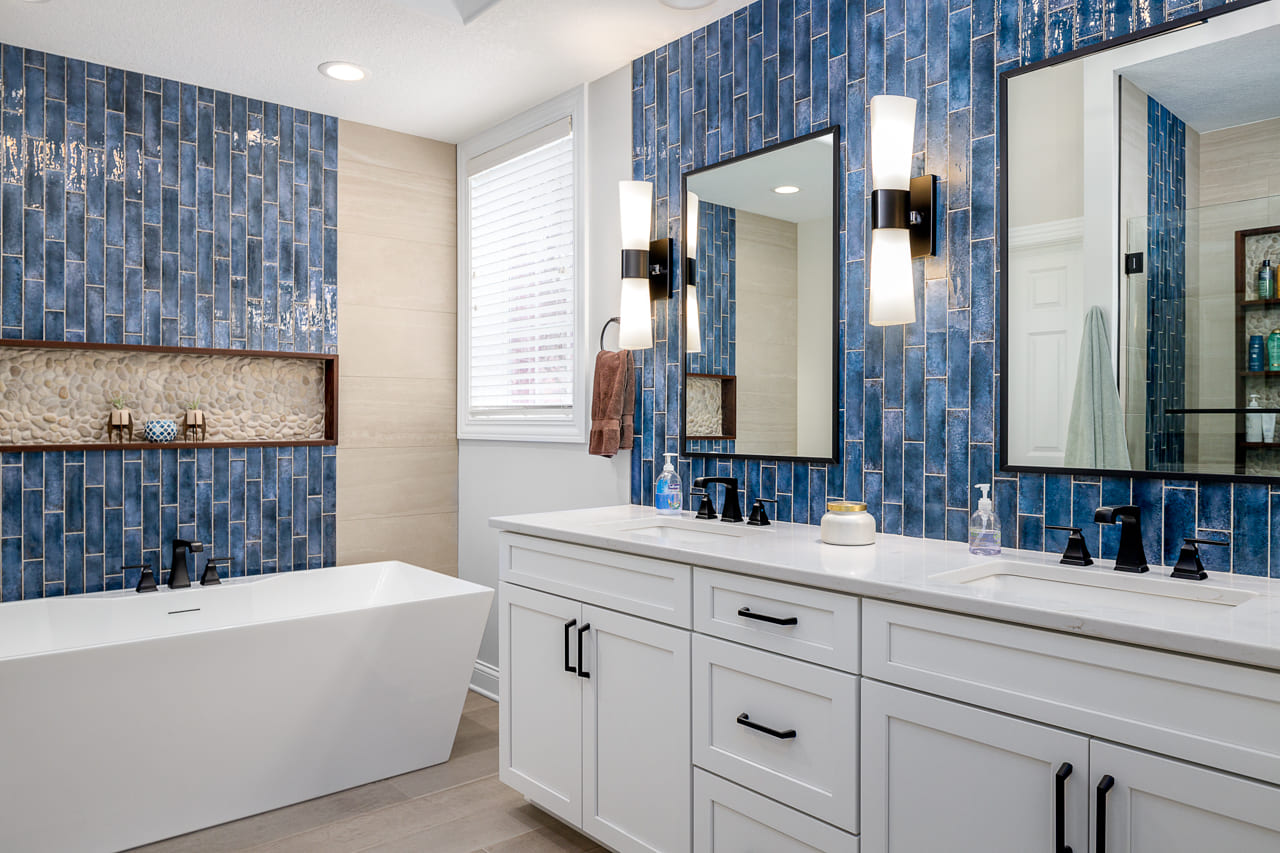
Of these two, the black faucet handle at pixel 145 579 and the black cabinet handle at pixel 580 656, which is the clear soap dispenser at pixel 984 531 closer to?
the black cabinet handle at pixel 580 656

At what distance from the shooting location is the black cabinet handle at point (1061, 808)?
132cm

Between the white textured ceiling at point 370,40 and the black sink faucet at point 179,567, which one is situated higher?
the white textured ceiling at point 370,40

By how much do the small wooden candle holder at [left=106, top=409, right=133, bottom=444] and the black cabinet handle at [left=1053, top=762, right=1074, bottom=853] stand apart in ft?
10.4

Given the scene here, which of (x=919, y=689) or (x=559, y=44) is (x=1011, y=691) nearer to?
(x=919, y=689)

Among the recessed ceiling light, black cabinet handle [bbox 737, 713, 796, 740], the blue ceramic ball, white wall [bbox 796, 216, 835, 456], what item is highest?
the recessed ceiling light

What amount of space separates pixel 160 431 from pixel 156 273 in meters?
0.60

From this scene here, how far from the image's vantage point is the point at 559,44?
2.85m

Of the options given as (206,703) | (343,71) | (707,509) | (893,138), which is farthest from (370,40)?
(206,703)

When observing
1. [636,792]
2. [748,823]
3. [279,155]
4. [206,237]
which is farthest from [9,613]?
A: [748,823]

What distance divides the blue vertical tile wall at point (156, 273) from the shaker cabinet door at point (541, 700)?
1.40 metres

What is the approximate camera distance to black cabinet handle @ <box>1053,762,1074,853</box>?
1316mm

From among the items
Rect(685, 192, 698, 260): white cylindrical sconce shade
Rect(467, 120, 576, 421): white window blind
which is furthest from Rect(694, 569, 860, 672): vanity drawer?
Rect(467, 120, 576, 421): white window blind

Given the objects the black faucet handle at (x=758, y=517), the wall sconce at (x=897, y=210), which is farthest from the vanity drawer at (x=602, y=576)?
the wall sconce at (x=897, y=210)

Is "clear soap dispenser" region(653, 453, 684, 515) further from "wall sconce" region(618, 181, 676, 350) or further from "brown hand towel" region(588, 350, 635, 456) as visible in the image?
"wall sconce" region(618, 181, 676, 350)
